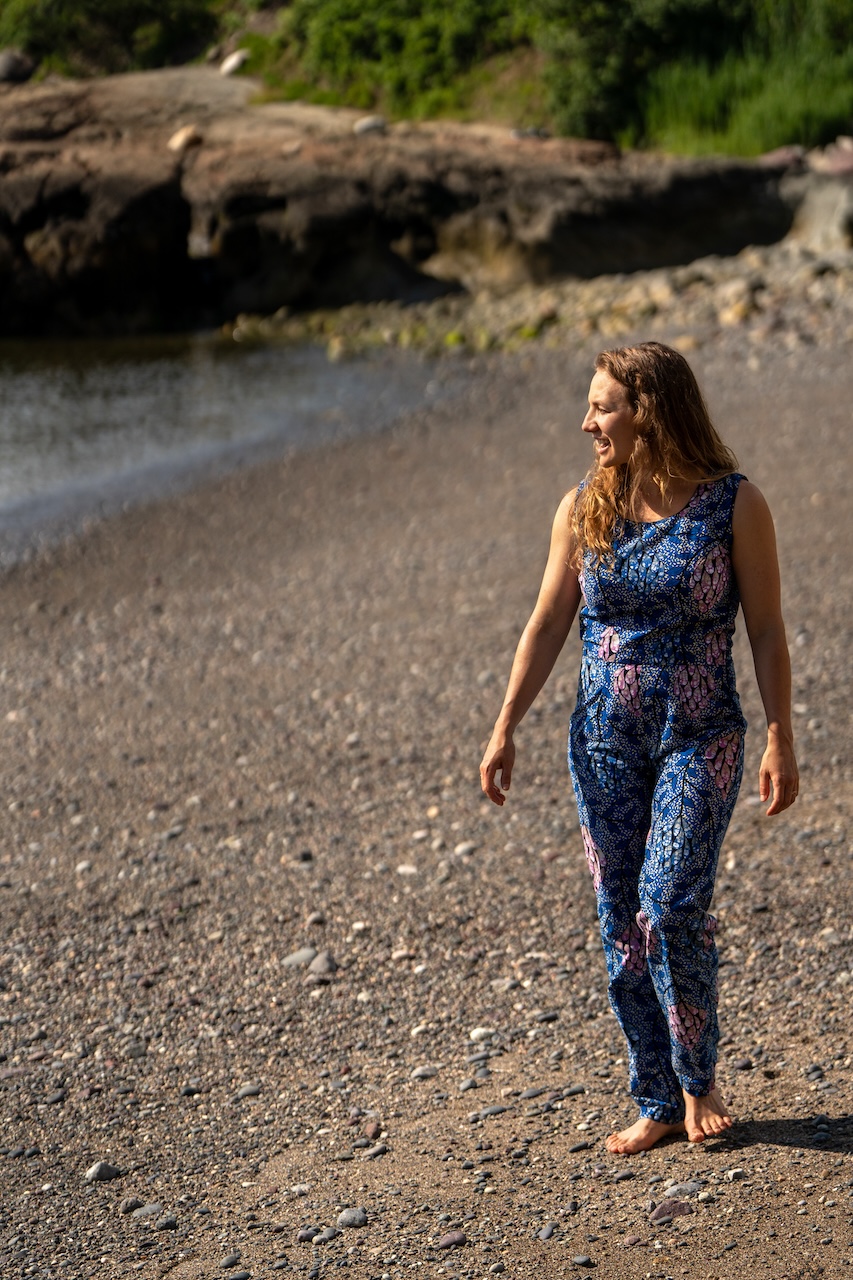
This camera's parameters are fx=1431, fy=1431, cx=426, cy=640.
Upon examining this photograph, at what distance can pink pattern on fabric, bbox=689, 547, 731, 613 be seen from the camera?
3.45 metres

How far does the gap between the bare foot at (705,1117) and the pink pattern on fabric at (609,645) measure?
1.17 m

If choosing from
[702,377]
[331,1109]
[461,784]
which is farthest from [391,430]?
[331,1109]

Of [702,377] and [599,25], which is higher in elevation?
[599,25]

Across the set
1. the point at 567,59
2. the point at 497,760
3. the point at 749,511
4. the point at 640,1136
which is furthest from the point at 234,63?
the point at 640,1136

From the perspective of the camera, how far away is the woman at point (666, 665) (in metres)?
3.46

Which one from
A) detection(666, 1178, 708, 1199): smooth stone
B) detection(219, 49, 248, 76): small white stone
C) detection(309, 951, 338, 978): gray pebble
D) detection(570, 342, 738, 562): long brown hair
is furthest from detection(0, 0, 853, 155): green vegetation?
detection(666, 1178, 708, 1199): smooth stone

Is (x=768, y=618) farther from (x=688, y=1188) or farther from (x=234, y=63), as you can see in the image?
(x=234, y=63)

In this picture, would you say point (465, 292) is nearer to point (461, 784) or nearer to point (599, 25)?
point (599, 25)

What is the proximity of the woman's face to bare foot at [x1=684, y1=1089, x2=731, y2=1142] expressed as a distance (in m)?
1.67

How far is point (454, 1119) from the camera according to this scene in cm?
422

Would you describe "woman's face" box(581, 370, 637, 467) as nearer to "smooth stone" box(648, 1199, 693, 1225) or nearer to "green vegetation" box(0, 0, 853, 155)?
"smooth stone" box(648, 1199, 693, 1225)

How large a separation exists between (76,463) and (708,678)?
42.0ft

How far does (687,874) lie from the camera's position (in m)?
3.43

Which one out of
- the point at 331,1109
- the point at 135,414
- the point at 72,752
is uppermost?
the point at 331,1109
